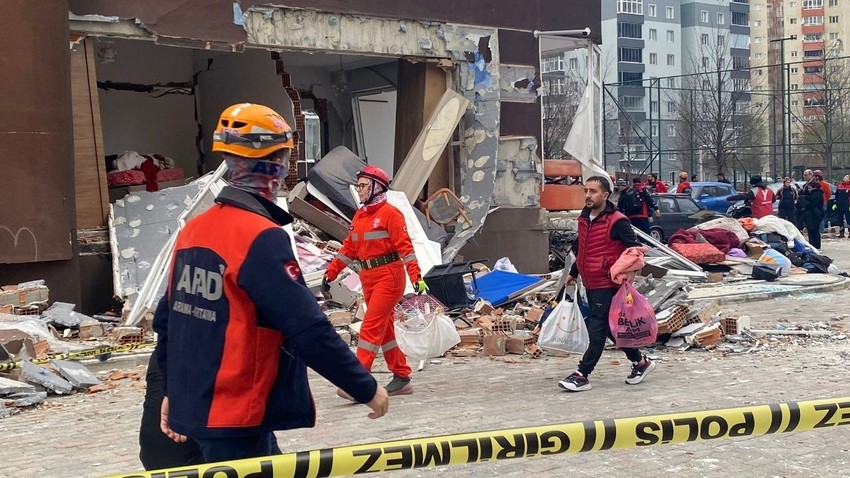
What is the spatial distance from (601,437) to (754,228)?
1803cm

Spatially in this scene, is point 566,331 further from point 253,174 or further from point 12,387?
point 253,174

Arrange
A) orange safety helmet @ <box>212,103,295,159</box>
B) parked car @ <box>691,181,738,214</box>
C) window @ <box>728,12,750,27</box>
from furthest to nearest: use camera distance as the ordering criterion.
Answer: window @ <box>728,12,750,27</box> → parked car @ <box>691,181,738,214</box> → orange safety helmet @ <box>212,103,295,159</box>

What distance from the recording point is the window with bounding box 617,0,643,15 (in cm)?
9188

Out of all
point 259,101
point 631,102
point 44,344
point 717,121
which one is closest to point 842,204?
point 717,121

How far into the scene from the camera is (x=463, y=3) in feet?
55.2

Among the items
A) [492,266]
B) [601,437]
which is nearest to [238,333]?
[601,437]

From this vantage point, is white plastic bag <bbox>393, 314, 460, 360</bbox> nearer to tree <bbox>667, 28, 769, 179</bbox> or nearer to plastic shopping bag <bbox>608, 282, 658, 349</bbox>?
plastic shopping bag <bbox>608, 282, 658, 349</bbox>

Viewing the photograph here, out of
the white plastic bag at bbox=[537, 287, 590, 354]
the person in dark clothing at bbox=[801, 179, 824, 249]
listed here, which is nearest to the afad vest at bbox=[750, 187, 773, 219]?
the person in dark clothing at bbox=[801, 179, 824, 249]

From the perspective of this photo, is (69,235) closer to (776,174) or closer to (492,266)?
(492,266)

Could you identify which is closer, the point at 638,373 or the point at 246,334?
the point at 246,334

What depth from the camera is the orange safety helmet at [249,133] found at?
11.4ft

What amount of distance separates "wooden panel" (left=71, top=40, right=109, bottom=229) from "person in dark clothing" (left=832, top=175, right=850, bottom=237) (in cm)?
2200

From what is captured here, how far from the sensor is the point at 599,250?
28.0 feet

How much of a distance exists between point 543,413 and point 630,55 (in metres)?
88.7
